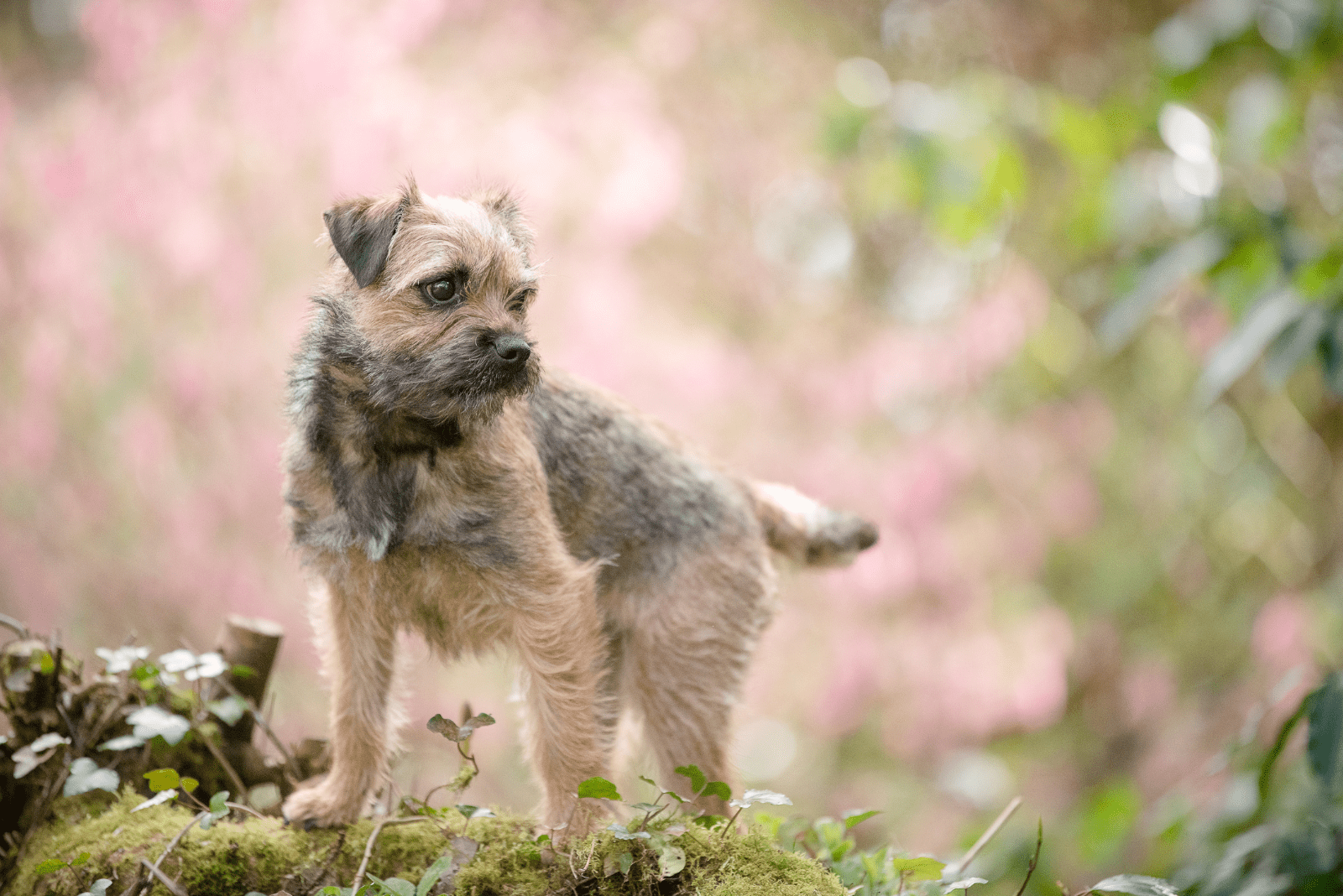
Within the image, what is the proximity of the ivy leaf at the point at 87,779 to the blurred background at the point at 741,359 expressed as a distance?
3283 mm

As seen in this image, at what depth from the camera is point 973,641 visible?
7129 millimetres

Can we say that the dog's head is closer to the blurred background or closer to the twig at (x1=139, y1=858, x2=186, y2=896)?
the twig at (x1=139, y1=858, x2=186, y2=896)

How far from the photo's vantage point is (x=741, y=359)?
7324 millimetres

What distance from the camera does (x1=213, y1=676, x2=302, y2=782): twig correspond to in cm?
341

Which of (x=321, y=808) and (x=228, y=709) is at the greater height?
(x=228, y=709)

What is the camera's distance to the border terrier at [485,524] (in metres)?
2.96

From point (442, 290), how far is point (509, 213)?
0.57m

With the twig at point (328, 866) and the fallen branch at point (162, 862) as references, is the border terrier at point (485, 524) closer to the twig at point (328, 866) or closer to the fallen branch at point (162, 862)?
the twig at point (328, 866)

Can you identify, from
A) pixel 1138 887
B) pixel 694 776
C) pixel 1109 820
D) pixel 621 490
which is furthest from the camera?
pixel 1109 820

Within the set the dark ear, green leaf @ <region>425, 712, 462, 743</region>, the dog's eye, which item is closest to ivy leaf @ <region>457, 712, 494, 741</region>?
green leaf @ <region>425, 712, 462, 743</region>

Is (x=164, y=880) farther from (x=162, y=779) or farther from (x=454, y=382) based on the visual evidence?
(x=454, y=382)

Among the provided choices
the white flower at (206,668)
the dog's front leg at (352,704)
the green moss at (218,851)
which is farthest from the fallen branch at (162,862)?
the white flower at (206,668)

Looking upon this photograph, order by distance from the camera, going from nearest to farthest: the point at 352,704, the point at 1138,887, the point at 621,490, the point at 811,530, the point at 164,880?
the point at 1138,887 → the point at 164,880 → the point at 352,704 → the point at 621,490 → the point at 811,530

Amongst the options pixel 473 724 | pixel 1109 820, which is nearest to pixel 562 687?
pixel 473 724
